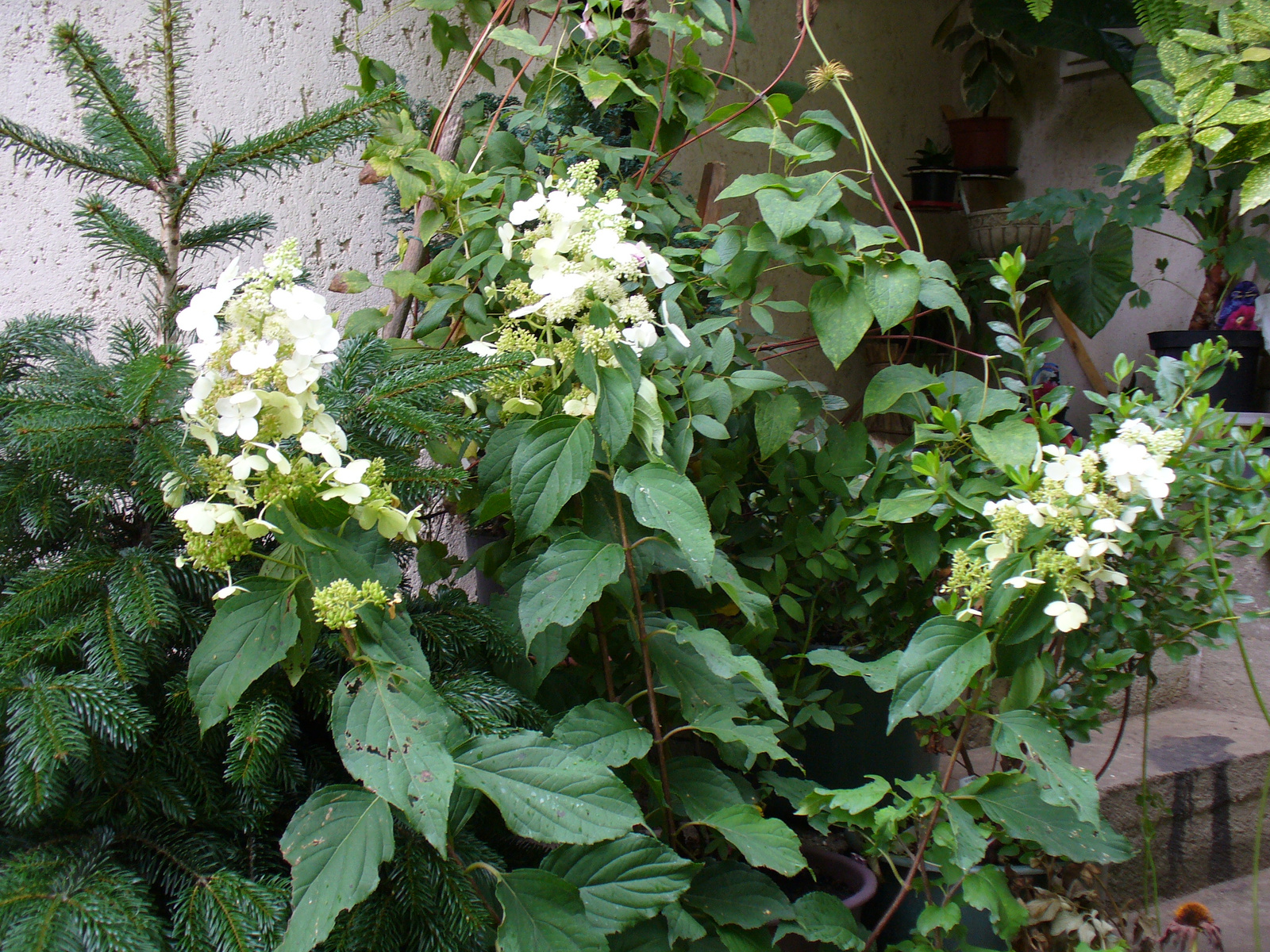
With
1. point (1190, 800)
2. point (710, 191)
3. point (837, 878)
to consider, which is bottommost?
point (1190, 800)

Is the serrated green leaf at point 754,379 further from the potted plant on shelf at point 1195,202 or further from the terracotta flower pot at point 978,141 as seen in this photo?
the terracotta flower pot at point 978,141

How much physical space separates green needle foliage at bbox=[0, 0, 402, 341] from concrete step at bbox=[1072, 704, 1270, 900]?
1926 millimetres

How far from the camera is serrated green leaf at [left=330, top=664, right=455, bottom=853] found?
0.67 m

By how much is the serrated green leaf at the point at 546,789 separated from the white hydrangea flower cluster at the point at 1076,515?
425 mm

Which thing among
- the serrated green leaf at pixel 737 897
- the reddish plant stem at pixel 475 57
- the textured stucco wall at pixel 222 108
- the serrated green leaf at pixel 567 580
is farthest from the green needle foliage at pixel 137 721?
the reddish plant stem at pixel 475 57

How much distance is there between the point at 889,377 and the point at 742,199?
4.85ft

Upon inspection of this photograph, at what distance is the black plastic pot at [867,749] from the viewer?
148 cm

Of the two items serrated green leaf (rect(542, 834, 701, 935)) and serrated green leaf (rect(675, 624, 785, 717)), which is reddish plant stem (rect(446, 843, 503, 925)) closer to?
serrated green leaf (rect(542, 834, 701, 935))

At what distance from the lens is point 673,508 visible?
891 mm

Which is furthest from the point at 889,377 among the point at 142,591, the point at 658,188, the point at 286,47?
the point at 286,47

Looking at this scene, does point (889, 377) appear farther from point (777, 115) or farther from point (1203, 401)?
point (777, 115)

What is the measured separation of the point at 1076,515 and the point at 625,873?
586 millimetres

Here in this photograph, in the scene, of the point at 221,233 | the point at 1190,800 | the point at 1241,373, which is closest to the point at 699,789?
the point at 221,233

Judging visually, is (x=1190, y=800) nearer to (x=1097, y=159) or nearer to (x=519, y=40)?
(x=519, y=40)
